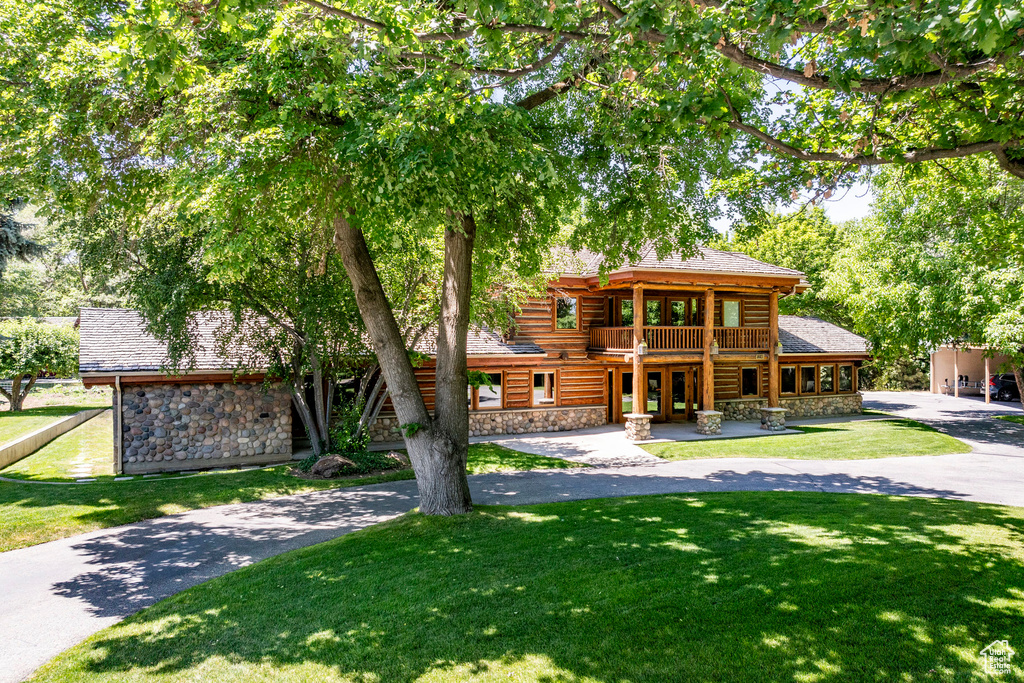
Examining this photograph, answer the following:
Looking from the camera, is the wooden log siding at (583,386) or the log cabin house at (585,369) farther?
the wooden log siding at (583,386)

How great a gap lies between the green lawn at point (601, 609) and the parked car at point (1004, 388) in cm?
3083

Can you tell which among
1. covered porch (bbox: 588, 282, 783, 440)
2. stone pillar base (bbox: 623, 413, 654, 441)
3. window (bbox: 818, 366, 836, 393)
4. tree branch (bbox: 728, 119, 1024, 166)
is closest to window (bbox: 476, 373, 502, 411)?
covered porch (bbox: 588, 282, 783, 440)

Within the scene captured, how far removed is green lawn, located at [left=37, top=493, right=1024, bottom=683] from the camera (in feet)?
15.9

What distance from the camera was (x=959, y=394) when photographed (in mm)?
34781

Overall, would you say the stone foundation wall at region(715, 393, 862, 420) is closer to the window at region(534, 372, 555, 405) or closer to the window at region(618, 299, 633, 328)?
the window at region(618, 299, 633, 328)

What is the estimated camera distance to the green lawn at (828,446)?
16.6 m

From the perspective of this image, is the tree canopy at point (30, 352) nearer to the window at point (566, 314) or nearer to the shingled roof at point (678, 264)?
the window at point (566, 314)

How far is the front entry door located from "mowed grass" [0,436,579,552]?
9.69 m

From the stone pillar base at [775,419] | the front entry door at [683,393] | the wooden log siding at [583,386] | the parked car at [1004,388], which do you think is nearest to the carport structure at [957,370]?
the parked car at [1004,388]

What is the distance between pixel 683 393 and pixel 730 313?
13.0 ft

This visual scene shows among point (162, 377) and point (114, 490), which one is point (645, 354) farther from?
point (114, 490)

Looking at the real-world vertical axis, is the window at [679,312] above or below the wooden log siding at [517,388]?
above

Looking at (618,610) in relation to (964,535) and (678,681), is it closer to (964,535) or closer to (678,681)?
(678,681)

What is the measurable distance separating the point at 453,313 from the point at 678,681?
6.19 m
